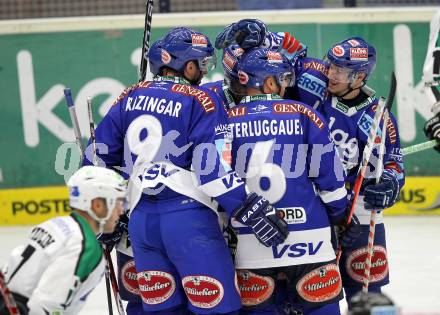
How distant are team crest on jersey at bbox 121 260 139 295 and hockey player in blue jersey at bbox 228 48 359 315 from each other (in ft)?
2.21

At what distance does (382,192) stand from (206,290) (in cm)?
103

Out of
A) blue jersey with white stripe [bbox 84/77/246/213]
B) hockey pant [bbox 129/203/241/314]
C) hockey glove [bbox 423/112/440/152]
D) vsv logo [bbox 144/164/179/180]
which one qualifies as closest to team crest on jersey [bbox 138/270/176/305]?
hockey pant [bbox 129/203/241/314]

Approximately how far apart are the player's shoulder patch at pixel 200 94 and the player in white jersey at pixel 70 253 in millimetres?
824

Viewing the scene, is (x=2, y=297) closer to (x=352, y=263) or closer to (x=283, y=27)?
(x=352, y=263)

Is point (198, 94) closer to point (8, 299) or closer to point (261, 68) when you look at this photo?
point (261, 68)

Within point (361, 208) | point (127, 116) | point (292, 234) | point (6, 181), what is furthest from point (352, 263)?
point (6, 181)

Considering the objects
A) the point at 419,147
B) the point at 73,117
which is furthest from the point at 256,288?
the point at 419,147

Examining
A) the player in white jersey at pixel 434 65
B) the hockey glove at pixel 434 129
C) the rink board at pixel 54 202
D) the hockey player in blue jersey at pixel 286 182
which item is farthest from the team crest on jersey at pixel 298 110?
the rink board at pixel 54 202

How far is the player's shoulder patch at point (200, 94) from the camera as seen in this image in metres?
4.58

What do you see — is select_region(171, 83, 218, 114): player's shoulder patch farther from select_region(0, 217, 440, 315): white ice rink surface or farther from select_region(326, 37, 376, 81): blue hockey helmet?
select_region(0, 217, 440, 315): white ice rink surface

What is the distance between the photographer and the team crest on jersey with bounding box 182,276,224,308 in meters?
4.47

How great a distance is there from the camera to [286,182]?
14.9 feet

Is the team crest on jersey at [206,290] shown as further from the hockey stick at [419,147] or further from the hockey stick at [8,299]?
the hockey stick at [419,147]

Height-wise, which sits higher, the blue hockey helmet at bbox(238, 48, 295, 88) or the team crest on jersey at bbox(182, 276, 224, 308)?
the blue hockey helmet at bbox(238, 48, 295, 88)
